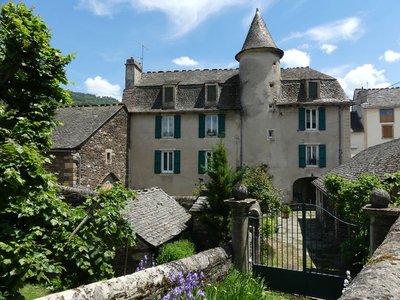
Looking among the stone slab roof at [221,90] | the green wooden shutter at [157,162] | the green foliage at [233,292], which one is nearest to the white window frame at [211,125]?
the stone slab roof at [221,90]

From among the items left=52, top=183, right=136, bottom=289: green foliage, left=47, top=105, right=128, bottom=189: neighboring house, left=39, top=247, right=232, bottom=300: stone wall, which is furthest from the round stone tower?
left=52, top=183, right=136, bottom=289: green foliage

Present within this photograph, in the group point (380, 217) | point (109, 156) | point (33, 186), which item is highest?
point (109, 156)

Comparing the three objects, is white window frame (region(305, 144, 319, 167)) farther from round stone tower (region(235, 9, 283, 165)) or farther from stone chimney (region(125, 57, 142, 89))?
stone chimney (region(125, 57, 142, 89))

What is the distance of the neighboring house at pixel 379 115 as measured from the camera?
34750 millimetres

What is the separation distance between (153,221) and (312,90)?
17908 mm

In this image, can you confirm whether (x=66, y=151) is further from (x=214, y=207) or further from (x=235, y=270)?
(x=235, y=270)

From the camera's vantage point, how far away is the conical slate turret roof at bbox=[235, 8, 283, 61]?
949 inches

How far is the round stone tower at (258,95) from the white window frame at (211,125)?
1.99 m

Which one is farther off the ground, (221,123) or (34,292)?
(221,123)

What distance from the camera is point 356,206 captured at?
10.2 meters

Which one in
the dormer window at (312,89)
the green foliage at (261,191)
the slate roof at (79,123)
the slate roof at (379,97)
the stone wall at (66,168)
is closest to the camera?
the green foliage at (261,191)

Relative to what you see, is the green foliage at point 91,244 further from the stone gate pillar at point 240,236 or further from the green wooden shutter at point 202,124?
the green wooden shutter at point 202,124

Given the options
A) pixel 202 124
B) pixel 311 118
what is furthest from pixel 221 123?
pixel 311 118

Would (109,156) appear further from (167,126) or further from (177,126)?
(177,126)
